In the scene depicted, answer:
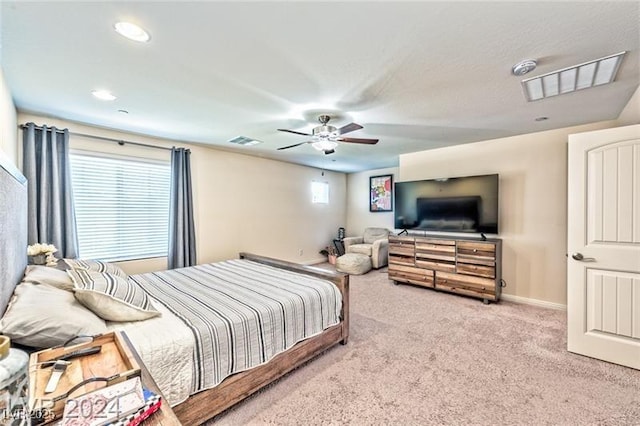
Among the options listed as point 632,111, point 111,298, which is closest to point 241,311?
point 111,298

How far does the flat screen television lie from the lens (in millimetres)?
3914

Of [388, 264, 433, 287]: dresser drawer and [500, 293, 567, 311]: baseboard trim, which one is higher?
[388, 264, 433, 287]: dresser drawer

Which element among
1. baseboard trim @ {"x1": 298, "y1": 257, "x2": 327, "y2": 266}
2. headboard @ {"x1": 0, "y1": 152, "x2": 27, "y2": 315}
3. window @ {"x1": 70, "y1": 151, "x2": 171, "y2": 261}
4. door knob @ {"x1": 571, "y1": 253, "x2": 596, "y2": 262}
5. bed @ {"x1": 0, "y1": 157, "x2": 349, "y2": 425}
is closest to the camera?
headboard @ {"x1": 0, "y1": 152, "x2": 27, "y2": 315}

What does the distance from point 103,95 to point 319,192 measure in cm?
466

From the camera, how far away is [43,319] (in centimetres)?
130

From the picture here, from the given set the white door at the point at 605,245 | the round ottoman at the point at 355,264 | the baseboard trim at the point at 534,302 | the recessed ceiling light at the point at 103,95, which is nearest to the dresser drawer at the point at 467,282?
the baseboard trim at the point at 534,302

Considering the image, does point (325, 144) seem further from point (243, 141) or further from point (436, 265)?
point (436, 265)

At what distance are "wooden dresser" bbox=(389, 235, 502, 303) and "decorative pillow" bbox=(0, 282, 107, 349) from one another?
405 cm

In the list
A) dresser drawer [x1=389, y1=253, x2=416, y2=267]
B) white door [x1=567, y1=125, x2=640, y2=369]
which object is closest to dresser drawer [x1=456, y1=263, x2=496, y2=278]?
dresser drawer [x1=389, y1=253, x2=416, y2=267]

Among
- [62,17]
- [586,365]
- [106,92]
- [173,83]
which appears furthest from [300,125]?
[586,365]

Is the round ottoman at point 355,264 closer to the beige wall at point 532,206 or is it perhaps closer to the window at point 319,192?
the window at point 319,192

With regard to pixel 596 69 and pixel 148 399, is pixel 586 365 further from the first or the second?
pixel 148 399

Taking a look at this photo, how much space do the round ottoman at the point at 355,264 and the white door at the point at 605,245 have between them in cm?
332

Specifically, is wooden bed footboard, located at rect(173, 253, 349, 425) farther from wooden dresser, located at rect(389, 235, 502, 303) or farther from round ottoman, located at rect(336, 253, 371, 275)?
round ottoman, located at rect(336, 253, 371, 275)
